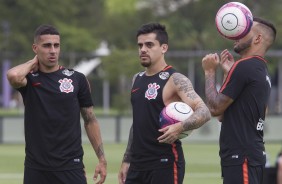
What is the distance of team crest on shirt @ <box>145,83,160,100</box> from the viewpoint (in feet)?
31.7

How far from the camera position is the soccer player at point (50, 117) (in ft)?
32.4

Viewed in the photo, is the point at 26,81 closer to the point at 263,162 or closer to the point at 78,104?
the point at 78,104

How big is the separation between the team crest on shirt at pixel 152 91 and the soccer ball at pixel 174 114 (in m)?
0.23

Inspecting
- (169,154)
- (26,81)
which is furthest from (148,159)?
(26,81)

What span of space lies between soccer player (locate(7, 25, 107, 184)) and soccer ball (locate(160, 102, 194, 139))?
107cm

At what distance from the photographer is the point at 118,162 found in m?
23.1

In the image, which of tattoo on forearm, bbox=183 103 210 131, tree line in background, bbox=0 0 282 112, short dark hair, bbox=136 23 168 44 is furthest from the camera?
tree line in background, bbox=0 0 282 112

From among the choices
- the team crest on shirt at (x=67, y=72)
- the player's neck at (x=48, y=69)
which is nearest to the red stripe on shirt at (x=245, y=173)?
the team crest on shirt at (x=67, y=72)

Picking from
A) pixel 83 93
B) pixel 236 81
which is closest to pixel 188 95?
pixel 236 81

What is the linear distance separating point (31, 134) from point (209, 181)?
8.85 metres

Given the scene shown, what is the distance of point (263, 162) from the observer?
30.5ft

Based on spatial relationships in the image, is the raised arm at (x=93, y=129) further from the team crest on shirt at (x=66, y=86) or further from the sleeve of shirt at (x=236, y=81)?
the sleeve of shirt at (x=236, y=81)

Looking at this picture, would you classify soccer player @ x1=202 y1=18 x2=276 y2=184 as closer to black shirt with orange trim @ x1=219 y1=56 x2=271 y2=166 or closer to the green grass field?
Answer: black shirt with orange trim @ x1=219 y1=56 x2=271 y2=166

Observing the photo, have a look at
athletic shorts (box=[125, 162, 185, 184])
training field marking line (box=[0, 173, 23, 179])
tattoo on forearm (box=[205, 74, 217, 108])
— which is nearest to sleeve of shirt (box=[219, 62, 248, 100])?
tattoo on forearm (box=[205, 74, 217, 108])
